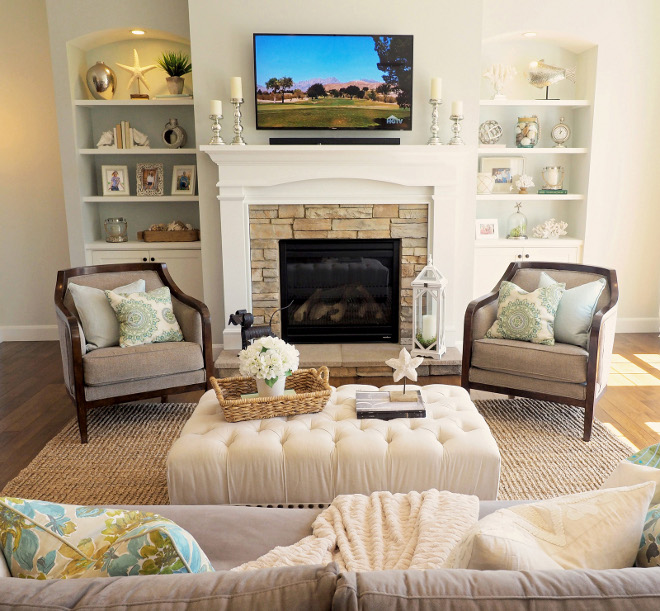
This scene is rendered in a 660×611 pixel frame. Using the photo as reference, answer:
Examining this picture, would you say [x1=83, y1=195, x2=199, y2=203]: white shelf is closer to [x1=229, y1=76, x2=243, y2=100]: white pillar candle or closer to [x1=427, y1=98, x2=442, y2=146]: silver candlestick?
[x1=229, y1=76, x2=243, y2=100]: white pillar candle

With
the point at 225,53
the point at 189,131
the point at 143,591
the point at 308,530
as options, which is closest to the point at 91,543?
the point at 143,591

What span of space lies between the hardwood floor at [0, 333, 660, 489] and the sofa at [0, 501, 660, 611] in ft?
7.66

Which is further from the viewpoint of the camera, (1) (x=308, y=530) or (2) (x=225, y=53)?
(2) (x=225, y=53)

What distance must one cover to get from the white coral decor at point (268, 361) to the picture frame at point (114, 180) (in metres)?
2.99

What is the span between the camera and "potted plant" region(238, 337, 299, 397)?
2.78 m

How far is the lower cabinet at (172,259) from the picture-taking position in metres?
5.18

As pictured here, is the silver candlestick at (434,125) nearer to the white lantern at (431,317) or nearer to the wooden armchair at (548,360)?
the white lantern at (431,317)

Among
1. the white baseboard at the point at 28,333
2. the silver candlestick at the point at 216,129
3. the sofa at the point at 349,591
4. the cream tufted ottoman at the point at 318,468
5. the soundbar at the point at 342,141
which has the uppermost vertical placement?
the silver candlestick at the point at 216,129

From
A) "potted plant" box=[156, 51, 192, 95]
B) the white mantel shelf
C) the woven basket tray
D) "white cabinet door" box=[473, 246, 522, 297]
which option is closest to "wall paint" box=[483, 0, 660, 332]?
"white cabinet door" box=[473, 246, 522, 297]

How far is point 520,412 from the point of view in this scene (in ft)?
12.8

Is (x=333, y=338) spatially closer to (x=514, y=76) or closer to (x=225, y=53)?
(x=225, y=53)

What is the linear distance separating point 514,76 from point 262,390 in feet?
12.5

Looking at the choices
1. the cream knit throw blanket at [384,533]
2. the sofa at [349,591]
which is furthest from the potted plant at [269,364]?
the sofa at [349,591]

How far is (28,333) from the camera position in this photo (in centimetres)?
560
